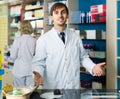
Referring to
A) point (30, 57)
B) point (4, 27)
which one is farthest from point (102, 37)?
point (4, 27)

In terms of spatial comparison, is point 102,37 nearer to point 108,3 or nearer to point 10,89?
point 108,3

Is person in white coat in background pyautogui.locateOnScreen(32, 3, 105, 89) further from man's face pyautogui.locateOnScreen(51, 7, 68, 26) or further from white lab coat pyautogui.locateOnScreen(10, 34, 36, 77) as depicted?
white lab coat pyautogui.locateOnScreen(10, 34, 36, 77)

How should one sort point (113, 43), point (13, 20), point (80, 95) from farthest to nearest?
point (13, 20) → point (113, 43) → point (80, 95)

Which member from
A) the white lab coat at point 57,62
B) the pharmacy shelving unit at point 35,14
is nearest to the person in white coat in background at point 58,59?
the white lab coat at point 57,62

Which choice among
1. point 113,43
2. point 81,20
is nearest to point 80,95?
point 113,43

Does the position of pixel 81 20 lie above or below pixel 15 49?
above

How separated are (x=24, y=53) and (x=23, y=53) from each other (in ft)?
0.06

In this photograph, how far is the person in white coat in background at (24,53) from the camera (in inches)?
151

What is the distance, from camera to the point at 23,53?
385 centimetres

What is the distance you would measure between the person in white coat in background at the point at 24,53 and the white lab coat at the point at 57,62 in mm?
1260

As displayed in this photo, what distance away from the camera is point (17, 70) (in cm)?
393

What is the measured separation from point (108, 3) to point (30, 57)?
1531mm

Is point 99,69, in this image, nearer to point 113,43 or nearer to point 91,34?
point 113,43

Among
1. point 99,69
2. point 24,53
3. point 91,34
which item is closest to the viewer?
point 99,69
